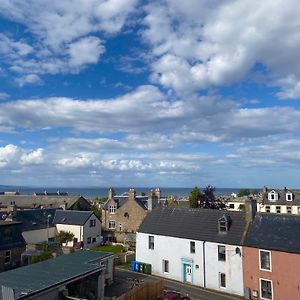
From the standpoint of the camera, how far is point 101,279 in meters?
Result: 29.4

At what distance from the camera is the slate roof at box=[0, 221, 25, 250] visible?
40.4 m

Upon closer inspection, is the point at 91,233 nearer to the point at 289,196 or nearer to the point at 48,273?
the point at 48,273

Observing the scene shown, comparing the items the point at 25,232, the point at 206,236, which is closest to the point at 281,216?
the point at 206,236

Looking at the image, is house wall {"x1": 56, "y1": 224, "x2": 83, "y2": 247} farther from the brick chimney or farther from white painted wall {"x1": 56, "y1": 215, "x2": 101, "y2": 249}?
the brick chimney

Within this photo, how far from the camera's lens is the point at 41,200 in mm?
82062

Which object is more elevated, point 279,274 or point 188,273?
point 279,274

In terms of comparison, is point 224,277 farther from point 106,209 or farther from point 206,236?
point 106,209

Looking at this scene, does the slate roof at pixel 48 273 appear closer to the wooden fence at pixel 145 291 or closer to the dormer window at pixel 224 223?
the wooden fence at pixel 145 291

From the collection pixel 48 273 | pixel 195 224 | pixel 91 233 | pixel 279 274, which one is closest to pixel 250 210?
pixel 195 224

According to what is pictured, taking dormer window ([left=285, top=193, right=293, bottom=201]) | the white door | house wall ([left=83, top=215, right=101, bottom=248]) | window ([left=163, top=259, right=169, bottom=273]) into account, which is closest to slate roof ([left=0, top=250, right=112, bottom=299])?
the white door

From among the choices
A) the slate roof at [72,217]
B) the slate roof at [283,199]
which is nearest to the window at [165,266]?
the slate roof at [72,217]

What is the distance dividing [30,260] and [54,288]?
1779 cm

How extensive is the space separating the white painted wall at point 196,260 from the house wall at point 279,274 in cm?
116

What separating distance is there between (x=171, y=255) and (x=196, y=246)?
4.04 m
